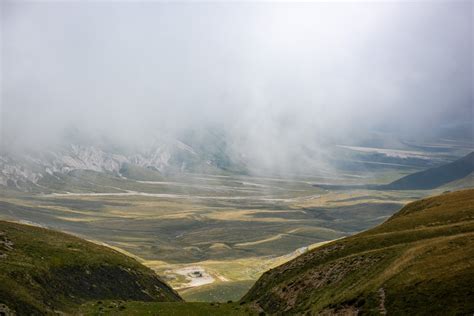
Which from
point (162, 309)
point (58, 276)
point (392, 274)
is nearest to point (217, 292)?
point (162, 309)

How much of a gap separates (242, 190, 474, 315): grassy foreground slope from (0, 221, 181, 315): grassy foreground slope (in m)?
18.5

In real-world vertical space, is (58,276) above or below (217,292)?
above

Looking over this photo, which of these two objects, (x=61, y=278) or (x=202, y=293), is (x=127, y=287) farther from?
(x=202, y=293)

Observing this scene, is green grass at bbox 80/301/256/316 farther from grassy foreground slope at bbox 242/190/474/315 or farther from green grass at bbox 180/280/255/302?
green grass at bbox 180/280/255/302

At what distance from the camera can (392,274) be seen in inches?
1784

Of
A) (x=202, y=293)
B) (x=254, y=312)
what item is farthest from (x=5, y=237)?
(x=202, y=293)

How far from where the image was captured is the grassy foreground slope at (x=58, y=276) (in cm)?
4603

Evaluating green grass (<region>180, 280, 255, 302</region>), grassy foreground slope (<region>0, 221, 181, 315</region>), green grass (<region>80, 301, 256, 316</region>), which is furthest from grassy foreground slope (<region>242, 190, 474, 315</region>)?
green grass (<region>180, 280, 255, 302</region>)

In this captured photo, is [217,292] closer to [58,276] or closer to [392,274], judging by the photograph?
[58,276]

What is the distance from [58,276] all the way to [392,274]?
127ft

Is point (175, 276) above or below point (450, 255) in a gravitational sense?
below

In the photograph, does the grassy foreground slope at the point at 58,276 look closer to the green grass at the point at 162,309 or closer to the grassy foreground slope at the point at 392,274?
the green grass at the point at 162,309

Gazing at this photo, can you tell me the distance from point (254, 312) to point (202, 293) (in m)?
96.4

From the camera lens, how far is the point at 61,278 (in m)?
59.5
